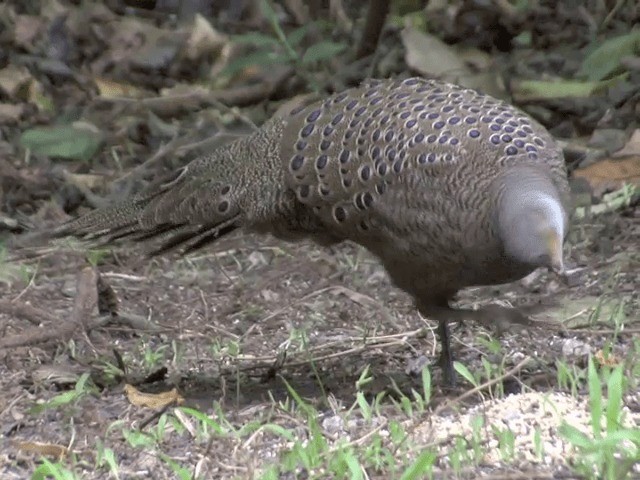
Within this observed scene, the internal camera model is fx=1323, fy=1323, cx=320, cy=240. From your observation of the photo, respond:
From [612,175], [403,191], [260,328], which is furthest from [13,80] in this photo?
[403,191]

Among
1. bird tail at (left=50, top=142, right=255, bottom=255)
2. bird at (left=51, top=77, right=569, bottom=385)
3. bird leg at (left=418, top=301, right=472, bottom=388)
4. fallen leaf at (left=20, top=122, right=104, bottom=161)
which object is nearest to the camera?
bird at (left=51, top=77, right=569, bottom=385)

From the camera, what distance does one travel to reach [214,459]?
3490 millimetres

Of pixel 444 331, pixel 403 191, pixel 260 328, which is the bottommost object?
pixel 260 328

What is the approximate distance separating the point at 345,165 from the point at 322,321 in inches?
49.9

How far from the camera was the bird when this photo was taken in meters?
3.79

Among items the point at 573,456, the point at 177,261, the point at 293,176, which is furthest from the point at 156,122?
the point at 573,456

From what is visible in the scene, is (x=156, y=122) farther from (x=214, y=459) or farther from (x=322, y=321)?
(x=214, y=459)

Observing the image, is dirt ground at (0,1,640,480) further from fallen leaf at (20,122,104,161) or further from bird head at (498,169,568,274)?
bird head at (498,169,568,274)

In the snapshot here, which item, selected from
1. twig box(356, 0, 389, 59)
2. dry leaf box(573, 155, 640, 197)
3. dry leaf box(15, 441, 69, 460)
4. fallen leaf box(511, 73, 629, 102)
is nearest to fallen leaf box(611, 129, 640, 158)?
dry leaf box(573, 155, 640, 197)

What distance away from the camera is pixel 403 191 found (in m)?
4.00

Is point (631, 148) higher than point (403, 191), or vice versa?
point (403, 191)

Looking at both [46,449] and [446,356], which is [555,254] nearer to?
[446,356]

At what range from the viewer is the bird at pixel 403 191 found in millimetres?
3795

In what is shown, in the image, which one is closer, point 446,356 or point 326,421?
point 326,421
